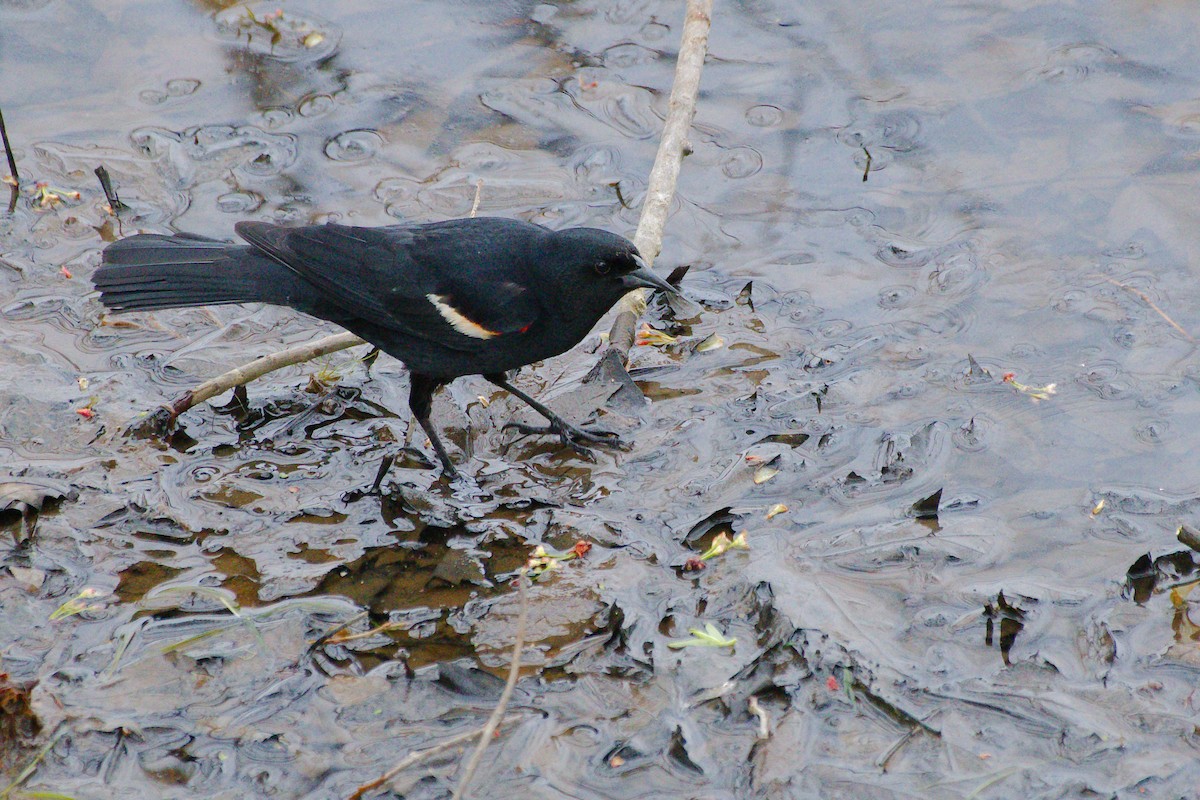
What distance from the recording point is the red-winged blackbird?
14.2 feet

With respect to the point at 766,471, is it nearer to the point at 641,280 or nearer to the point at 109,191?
the point at 641,280

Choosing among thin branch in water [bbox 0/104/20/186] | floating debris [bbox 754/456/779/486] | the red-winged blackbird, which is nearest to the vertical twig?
the red-winged blackbird

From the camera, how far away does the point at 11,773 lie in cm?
291

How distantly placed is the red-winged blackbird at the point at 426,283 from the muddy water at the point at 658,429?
414 mm

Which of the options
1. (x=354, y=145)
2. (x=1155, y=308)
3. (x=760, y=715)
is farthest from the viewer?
(x=354, y=145)

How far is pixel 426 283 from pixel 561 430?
0.81 m

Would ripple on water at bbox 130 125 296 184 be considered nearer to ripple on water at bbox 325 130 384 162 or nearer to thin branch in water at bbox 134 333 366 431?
ripple on water at bbox 325 130 384 162

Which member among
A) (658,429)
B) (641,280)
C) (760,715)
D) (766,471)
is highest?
(641,280)

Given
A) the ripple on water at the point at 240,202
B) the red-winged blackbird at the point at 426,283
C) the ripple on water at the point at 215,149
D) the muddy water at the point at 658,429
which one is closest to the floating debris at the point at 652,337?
the muddy water at the point at 658,429

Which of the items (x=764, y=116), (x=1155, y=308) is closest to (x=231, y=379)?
(x=764, y=116)

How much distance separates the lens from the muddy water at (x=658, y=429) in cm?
306

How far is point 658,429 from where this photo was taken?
4.55 metres

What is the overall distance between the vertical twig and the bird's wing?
26.5 inches

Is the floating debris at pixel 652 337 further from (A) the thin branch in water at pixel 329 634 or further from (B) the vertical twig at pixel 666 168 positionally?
(A) the thin branch in water at pixel 329 634
